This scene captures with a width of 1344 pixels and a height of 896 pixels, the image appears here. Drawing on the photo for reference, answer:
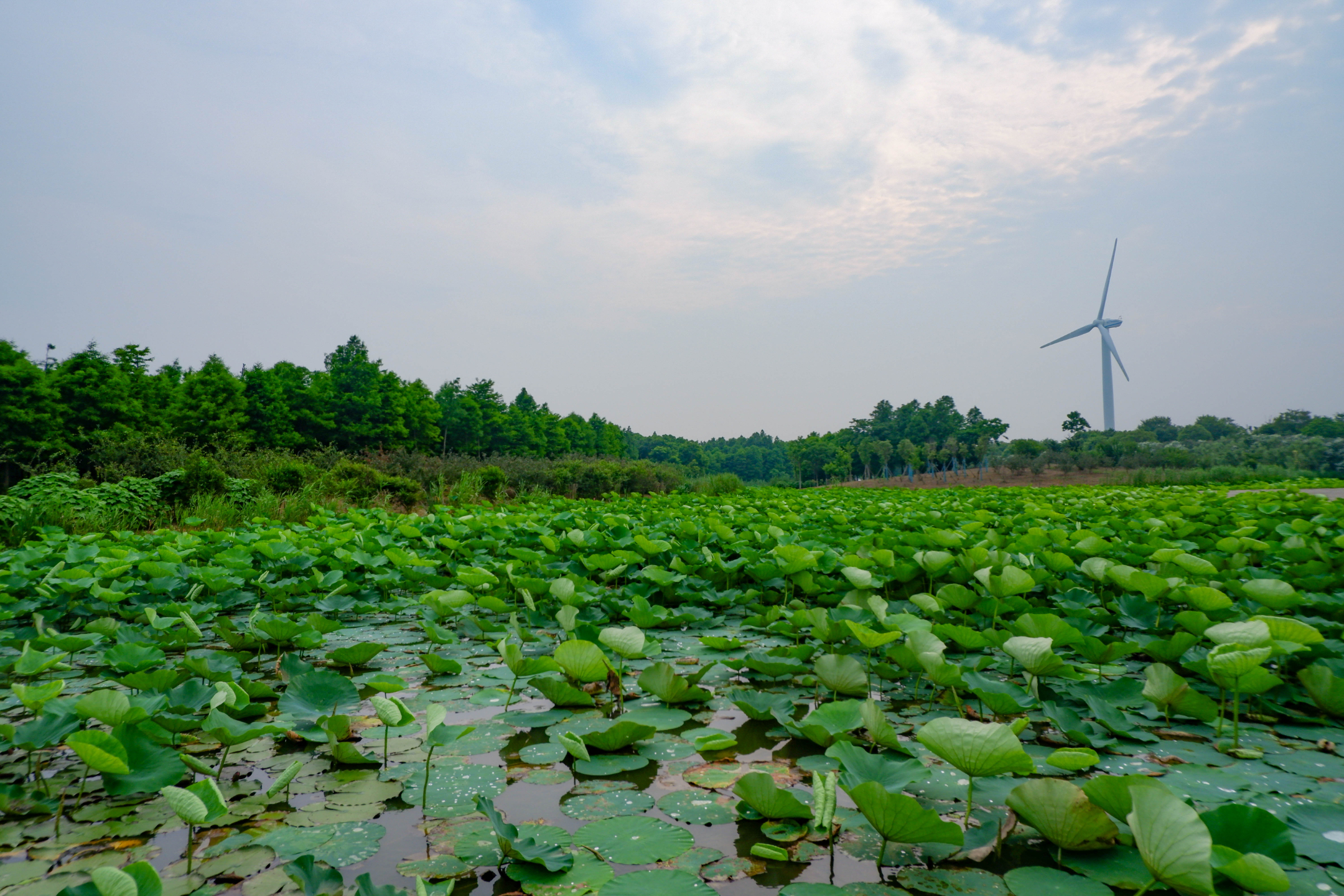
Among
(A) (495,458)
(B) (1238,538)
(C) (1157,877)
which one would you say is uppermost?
(A) (495,458)

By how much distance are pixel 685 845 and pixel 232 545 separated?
412 centimetres

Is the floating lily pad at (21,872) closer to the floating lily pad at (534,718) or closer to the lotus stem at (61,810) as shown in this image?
the lotus stem at (61,810)

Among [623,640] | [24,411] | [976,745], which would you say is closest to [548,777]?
[623,640]

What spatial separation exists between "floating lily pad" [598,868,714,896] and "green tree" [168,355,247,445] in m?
25.3

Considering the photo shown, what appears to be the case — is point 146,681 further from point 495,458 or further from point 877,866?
point 495,458

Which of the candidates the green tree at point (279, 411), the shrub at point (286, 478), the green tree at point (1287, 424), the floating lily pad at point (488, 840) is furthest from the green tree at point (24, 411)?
the green tree at point (1287, 424)

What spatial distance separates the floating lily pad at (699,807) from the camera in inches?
55.2

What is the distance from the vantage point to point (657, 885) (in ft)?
3.64

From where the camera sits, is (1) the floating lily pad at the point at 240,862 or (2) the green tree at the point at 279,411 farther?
(2) the green tree at the point at 279,411

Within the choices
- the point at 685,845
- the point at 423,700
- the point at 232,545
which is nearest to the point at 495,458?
the point at 232,545

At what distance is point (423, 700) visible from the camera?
218cm

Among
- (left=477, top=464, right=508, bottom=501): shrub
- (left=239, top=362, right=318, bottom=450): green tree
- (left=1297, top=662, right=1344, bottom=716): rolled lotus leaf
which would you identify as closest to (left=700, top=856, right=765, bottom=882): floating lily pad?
(left=1297, top=662, right=1344, bottom=716): rolled lotus leaf

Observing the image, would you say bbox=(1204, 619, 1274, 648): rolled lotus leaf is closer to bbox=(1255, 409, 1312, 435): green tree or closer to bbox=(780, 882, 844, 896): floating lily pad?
bbox=(780, 882, 844, 896): floating lily pad

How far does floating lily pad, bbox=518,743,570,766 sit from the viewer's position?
1.71m
